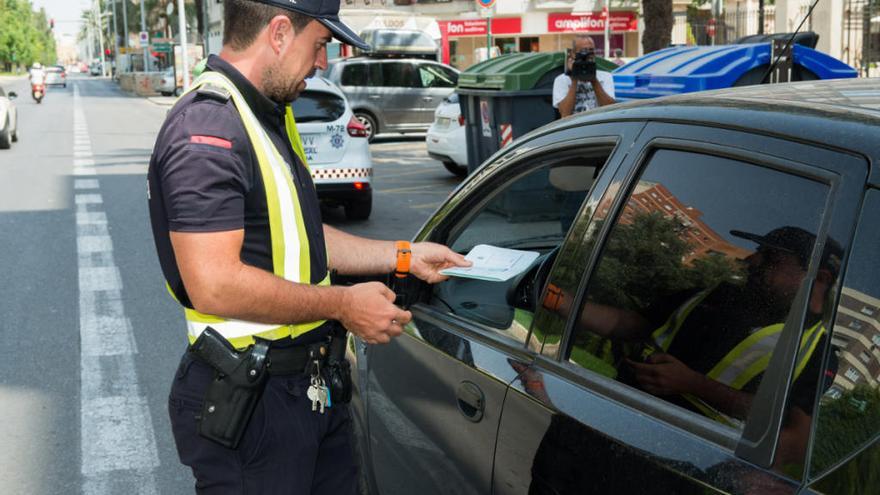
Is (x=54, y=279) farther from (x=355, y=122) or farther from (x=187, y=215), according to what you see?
(x=187, y=215)

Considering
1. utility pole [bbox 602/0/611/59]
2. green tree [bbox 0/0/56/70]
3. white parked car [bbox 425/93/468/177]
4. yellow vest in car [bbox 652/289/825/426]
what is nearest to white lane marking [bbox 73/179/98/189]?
white parked car [bbox 425/93/468/177]

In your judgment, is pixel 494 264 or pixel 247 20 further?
pixel 494 264

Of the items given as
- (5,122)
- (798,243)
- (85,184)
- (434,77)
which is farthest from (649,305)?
(5,122)

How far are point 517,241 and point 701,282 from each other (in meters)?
1.46

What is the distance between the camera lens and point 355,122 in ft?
35.4

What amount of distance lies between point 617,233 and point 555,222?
1562mm

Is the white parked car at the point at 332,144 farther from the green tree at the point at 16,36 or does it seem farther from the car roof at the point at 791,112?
the green tree at the point at 16,36

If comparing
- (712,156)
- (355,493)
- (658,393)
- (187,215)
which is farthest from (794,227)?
(355,493)

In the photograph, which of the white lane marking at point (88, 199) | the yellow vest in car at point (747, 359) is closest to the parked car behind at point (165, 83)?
the white lane marking at point (88, 199)

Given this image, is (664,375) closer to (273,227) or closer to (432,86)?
(273,227)

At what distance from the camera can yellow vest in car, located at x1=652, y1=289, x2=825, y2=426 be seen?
1.57 meters

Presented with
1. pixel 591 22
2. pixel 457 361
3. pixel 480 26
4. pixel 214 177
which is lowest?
pixel 457 361

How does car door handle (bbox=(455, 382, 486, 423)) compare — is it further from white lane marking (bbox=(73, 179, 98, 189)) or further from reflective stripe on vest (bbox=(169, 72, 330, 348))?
white lane marking (bbox=(73, 179, 98, 189))

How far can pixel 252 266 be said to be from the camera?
7.12 ft
